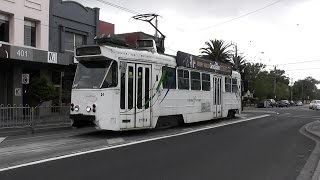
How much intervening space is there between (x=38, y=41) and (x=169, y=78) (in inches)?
473

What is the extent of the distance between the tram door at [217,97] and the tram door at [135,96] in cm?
736

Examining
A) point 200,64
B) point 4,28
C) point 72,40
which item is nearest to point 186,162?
point 200,64

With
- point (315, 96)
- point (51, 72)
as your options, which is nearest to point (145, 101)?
point (51, 72)

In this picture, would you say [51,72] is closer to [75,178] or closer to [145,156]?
[145,156]

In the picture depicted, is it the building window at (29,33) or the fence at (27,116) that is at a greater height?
the building window at (29,33)

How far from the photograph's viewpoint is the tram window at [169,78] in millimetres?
18538

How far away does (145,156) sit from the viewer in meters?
11.9

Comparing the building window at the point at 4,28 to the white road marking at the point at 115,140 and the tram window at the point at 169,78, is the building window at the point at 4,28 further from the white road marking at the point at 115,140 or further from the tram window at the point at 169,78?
the white road marking at the point at 115,140

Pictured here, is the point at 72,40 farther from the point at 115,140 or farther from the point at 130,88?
the point at 115,140

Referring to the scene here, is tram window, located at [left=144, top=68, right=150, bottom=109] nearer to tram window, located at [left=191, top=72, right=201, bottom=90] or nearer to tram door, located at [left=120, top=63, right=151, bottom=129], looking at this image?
tram door, located at [left=120, top=63, right=151, bottom=129]

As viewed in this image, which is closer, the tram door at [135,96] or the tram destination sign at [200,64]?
the tram door at [135,96]

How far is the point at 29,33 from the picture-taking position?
27438 mm

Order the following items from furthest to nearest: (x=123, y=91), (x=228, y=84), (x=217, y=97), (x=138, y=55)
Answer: (x=228, y=84) → (x=217, y=97) → (x=138, y=55) → (x=123, y=91)

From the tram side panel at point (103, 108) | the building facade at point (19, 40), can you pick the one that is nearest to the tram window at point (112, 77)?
the tram side panel at point (103, 108)
